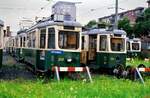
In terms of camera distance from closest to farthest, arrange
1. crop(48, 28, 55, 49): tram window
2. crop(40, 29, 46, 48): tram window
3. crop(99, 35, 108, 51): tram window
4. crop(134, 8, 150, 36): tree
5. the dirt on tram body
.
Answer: crop(48, 28, 55, 49): tram window, the dirt on tram body, crop(40, 29, 46, 48): tram window, crop(99, 35, 108, 51): tram window, crop(134, 8, 150, 36): tree

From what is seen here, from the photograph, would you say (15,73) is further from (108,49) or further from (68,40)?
(108,49)

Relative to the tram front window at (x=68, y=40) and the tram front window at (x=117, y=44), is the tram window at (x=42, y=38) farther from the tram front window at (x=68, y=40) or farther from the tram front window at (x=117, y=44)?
the tram front window at (x=117, y=44)

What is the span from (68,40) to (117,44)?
6.15 metres

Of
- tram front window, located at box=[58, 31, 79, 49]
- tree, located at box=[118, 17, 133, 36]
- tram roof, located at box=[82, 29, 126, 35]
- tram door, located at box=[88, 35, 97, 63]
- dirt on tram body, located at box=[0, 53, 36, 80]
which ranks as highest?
tree, located at box=[118, 17, 133, 36]

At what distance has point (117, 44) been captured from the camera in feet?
87.4

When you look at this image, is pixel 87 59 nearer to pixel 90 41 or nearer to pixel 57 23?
pixel 90 41

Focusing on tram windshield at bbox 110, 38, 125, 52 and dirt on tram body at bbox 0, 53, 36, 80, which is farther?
tram windshield at bbox 110, 38, 125, 52

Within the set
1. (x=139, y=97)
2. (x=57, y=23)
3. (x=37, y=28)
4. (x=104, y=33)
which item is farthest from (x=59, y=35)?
(x=139, y=97)

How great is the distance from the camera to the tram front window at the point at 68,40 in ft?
69.1

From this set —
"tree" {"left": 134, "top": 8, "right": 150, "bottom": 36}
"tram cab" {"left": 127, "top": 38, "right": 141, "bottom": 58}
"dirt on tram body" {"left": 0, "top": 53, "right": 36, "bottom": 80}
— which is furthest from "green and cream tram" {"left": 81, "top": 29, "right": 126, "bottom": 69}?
"tree" {"left": 134, "top": 8, "right": 150, "bottom": 36}

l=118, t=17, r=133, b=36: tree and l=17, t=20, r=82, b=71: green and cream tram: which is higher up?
l=118, t=17, r=133, b=36: tree

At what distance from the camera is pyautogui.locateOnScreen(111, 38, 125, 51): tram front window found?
86.6ft

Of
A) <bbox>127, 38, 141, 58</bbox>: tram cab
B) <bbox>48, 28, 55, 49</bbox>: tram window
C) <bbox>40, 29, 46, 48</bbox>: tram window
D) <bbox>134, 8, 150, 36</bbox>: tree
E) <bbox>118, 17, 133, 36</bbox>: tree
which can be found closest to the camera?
<bbox>48, 28, 55, 49</bbox>: tram window

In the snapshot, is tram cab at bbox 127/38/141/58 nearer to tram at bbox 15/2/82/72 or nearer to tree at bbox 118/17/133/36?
tree at bbox 118/17/133/36
